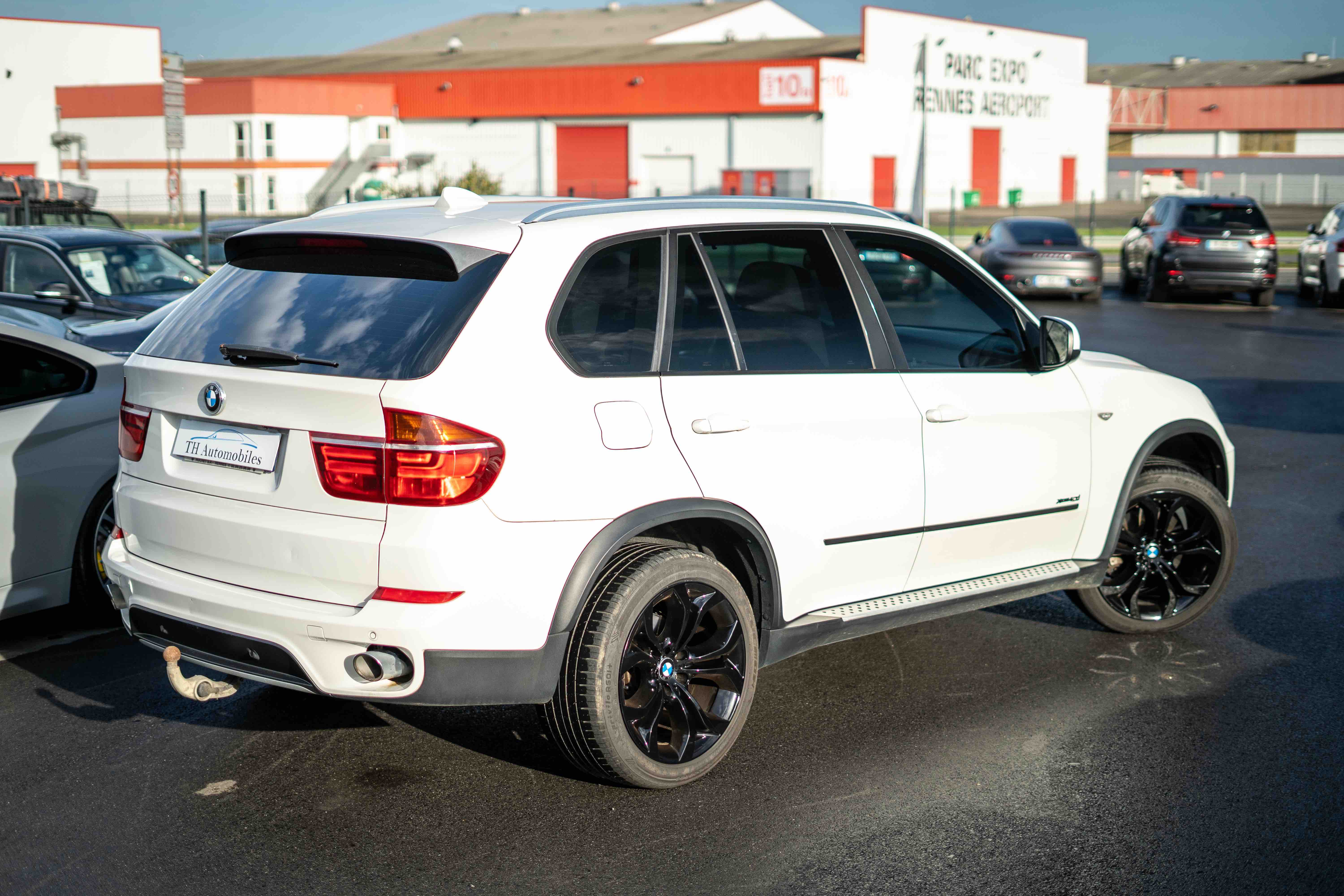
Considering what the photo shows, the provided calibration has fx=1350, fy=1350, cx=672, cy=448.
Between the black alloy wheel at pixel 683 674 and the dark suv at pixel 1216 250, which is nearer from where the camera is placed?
the black alloy wheel at pixel 683 674

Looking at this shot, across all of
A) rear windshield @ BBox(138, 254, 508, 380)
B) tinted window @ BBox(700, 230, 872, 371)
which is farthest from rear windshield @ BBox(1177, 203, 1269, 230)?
rear windshield @ BBox(138, 254, 508, 380)

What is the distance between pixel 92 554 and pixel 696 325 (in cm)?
301

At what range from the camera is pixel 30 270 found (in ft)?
38.7

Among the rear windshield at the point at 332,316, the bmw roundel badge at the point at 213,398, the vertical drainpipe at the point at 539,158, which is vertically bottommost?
the bmw roundel badge at the point at 213,398

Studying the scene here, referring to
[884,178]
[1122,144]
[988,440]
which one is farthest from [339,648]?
[1122,144]

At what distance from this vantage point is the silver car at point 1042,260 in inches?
888

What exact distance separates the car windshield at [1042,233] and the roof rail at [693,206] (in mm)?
18650

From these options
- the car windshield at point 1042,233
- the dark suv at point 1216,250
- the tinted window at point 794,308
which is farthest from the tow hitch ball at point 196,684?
the dark suv at point 1216,250

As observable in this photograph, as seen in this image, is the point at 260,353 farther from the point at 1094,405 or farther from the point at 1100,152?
the point at 1100,152

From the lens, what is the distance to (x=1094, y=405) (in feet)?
17.1

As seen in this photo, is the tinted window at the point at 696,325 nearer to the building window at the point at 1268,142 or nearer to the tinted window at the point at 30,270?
the tinted window at the point at 30,270

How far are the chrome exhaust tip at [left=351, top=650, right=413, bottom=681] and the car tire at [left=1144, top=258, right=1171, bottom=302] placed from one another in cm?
2117

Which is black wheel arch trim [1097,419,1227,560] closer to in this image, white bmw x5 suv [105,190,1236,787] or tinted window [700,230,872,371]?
white bmw x5 suv [105,190,1236,787]

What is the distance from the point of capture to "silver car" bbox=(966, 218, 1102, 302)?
22547 millimetres
